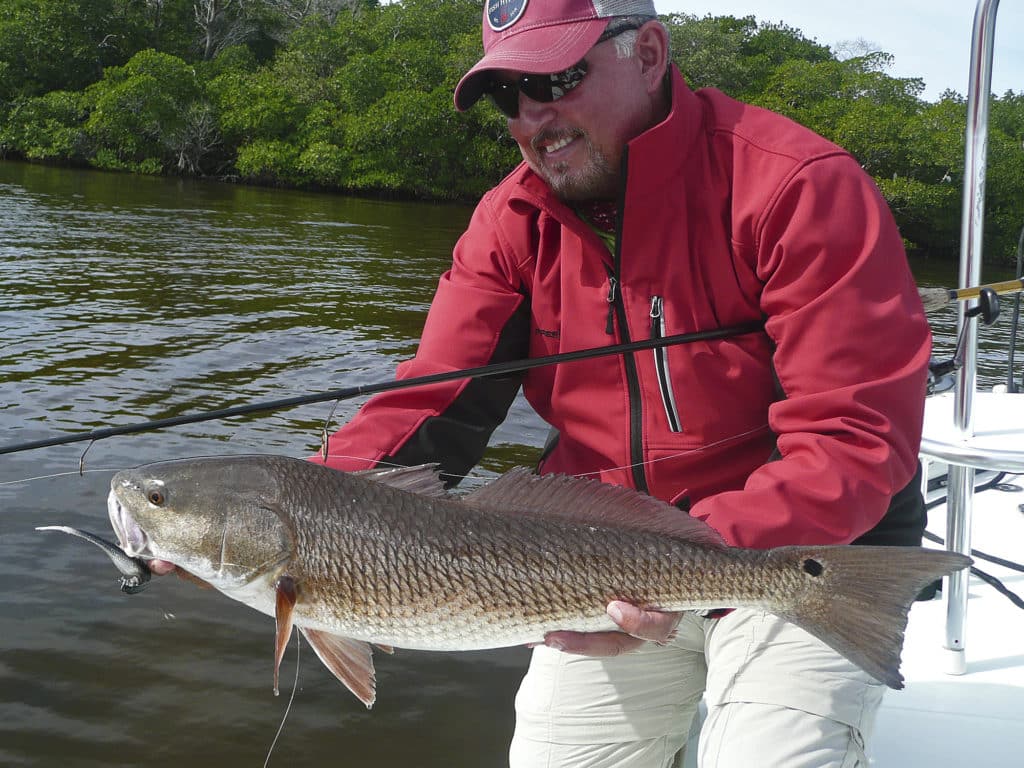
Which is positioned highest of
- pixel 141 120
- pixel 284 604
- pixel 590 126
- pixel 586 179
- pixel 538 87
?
pixel 141 120

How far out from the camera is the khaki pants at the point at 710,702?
8.51 feet

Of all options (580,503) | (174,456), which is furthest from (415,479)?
(174,456)

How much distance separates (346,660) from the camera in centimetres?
238

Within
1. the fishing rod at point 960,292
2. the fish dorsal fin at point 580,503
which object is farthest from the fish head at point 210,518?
the fishing rod at point 960,292

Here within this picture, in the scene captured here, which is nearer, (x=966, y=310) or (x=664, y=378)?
(x=664, y=378)

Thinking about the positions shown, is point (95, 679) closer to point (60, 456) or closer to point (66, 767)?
point (66, 767)

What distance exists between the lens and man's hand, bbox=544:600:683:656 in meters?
2.30

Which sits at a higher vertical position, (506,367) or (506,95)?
(506,95)

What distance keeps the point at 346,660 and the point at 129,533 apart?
23.5 inches

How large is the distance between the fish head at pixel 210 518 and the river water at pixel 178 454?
1.81 meters

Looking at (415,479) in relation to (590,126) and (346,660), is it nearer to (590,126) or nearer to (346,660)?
(346,660)

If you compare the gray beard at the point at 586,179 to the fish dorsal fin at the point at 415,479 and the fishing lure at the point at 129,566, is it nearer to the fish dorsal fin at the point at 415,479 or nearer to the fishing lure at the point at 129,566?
the fish dorsal fin at the point at 415,479

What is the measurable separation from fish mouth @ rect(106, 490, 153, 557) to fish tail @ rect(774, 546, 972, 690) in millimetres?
1555

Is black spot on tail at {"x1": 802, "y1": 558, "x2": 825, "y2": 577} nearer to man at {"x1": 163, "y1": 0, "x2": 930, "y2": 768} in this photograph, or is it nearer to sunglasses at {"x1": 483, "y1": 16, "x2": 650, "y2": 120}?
man at {"x1": 163, "y1": 0, "x2": 930, "y2": 768}
